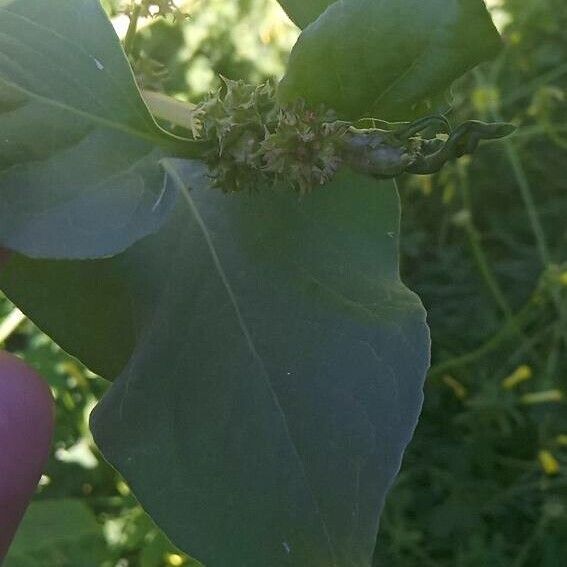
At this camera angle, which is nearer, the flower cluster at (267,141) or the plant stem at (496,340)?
the flower cluster at (267,141)

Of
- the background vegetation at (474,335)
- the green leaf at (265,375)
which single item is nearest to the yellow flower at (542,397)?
the background vegetation at (474,335)

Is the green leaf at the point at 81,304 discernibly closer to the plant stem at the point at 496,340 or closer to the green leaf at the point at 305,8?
the green leaf at the point at 305,8

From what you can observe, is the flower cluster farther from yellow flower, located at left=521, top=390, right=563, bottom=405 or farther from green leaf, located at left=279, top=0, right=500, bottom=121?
yellow flower, located at left=521, top=390, right=563, bottom=405

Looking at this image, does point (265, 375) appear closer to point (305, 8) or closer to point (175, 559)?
point (305, 8)

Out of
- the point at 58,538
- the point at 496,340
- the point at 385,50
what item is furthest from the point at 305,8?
the point at 496,340

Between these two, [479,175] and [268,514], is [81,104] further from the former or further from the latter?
[479,175]

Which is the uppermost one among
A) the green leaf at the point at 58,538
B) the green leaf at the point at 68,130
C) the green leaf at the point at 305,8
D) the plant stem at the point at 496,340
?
the green leaf at the point at 68,130
